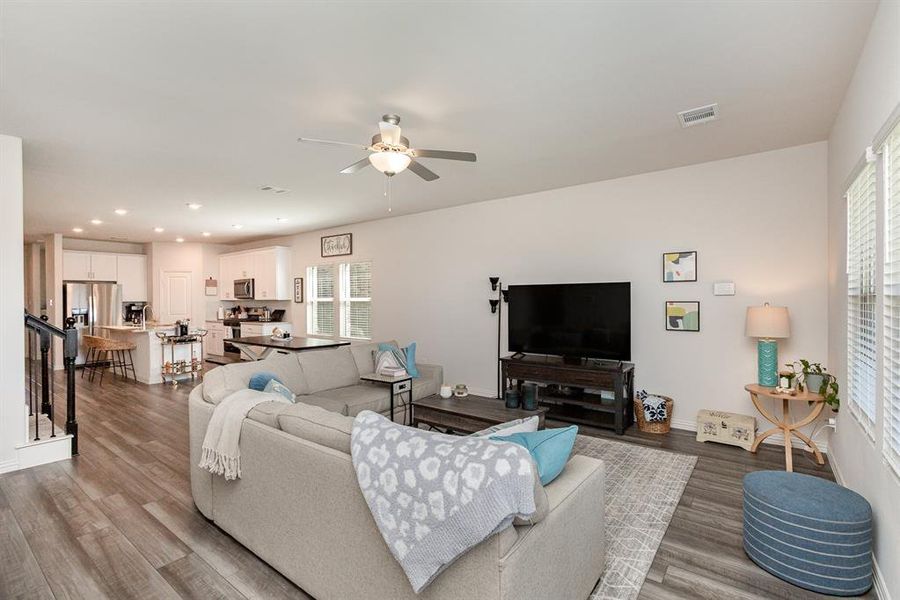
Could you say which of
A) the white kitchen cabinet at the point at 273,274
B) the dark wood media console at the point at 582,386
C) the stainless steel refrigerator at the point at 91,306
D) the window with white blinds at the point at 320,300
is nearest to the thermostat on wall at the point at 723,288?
the dark wood media console at the point at 582,386

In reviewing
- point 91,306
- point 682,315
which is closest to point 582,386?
point 682,315

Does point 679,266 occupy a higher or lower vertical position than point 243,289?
higher

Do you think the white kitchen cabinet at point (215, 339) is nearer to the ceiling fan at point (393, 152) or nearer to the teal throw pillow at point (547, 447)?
the ceiling fan at point (393, 152)

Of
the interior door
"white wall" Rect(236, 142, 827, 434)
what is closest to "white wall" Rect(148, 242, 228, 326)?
the interior door

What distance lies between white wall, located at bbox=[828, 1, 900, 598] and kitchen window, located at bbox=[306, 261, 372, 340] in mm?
5944

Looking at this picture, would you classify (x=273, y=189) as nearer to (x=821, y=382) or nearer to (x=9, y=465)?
(x=9, y=465)

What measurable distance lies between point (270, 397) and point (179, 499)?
3.98 ft

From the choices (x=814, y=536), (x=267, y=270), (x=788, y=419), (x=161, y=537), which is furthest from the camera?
(x=267, y=270)

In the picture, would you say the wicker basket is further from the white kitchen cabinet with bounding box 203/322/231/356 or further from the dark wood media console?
the white kitchen cabinet with bounding box 203/322/231/356

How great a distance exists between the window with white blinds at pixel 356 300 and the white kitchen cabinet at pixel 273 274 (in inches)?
63.5

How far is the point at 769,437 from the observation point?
13.2 feet

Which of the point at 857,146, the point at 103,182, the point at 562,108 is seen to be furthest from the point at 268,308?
the point at 857,146

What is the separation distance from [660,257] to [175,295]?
980 centimetres

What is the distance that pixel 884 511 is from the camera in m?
1.98
